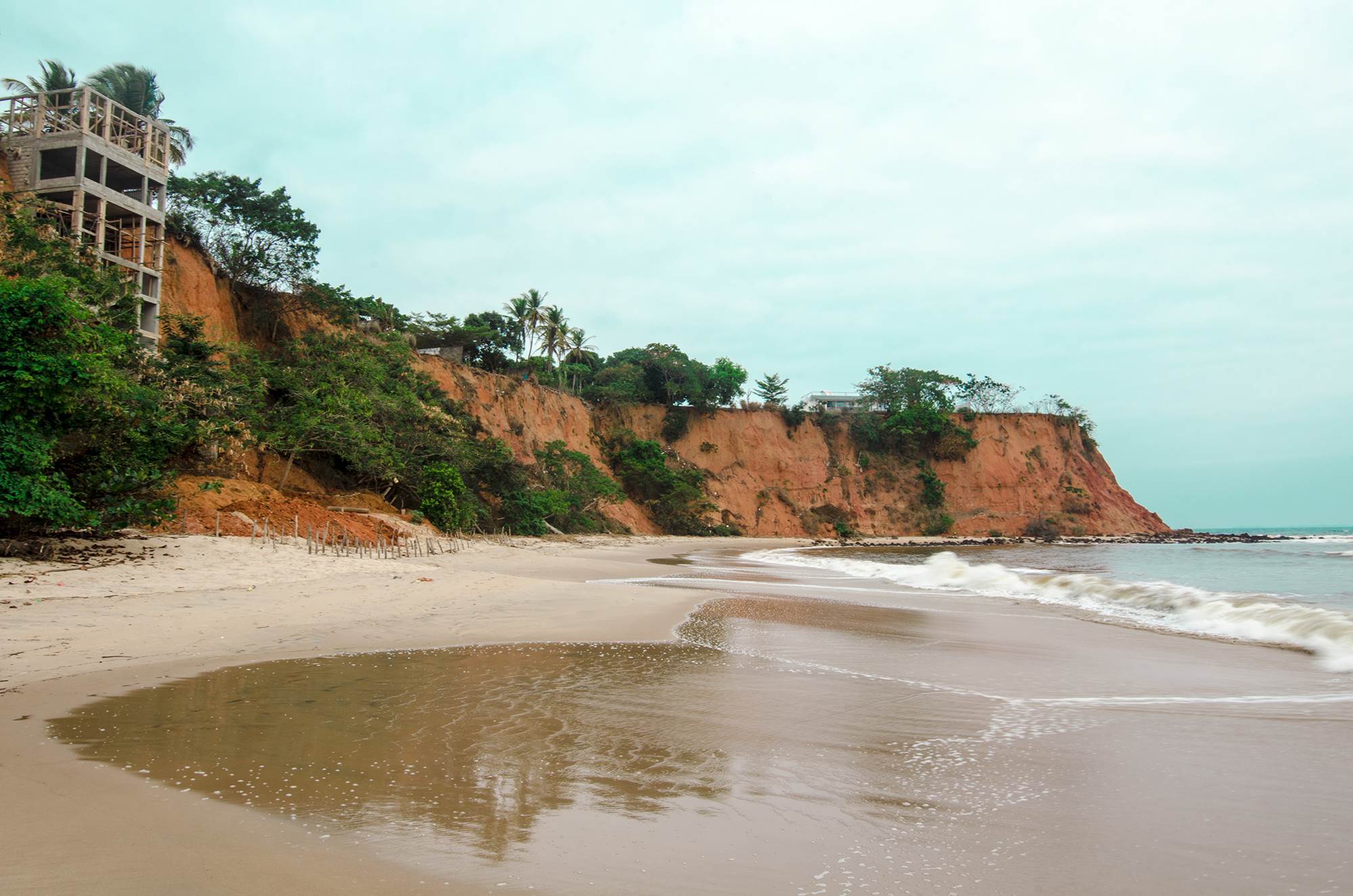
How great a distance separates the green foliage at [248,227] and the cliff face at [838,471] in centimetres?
1105

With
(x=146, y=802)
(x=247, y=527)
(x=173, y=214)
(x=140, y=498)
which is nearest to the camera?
(x=146, y=802)

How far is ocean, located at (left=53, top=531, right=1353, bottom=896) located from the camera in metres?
2.70

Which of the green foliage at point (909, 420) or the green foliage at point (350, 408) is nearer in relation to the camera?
the green foliage at point (350, 408)

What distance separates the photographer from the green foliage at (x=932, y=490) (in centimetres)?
4759

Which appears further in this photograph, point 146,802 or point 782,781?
point 782,781

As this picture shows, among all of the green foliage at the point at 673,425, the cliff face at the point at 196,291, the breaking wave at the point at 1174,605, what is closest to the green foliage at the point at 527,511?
the cliff face at the point at 196,291

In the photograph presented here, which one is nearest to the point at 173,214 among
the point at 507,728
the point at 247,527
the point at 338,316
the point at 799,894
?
the point at 338,316

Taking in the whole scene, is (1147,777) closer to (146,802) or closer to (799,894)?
(799,894)

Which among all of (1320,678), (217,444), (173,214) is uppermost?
(173,214)

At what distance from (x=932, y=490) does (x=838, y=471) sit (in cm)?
639

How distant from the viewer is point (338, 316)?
25000 millimetres

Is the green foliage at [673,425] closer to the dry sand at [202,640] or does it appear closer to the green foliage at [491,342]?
the green foliage at [491,342]

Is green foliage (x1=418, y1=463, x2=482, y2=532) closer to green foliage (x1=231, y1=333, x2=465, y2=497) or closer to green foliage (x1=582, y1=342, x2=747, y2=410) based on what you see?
green foliage (x1=231, y1=333, x2=465, y2=497)

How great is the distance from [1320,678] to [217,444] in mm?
19139
